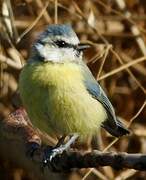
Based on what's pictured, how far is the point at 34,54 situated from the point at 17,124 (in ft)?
1.18

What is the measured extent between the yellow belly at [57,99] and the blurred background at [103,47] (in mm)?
789

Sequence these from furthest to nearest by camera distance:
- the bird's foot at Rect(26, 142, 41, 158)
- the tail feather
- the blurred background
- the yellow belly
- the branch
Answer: the blurred background
the tail feather
the yellow belly
the bird's foot at Rect(26, 142, 41, 158)
the branch

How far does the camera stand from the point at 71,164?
1947mm

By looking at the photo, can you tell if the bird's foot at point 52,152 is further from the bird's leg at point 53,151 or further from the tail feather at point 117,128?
the tail feather at point 117,128

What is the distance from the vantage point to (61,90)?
2.33m

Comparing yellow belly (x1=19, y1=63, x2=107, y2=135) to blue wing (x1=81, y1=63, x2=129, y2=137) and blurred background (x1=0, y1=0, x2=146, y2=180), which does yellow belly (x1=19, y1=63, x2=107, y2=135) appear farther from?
blurred background (x1=0, y1=0, x2=146, y2=180)

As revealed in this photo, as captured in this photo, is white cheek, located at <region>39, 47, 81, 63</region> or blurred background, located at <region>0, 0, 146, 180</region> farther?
blurred background, located at <region>0, 0, 146, 180</region>

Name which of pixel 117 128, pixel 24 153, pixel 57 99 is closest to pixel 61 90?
pixel 57 99

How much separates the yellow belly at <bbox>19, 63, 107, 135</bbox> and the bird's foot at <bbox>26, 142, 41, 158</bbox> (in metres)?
0.17

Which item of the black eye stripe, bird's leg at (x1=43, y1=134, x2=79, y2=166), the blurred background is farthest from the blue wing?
the blurred background

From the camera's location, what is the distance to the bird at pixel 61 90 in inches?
92.0

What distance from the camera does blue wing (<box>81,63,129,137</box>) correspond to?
2.50 metres

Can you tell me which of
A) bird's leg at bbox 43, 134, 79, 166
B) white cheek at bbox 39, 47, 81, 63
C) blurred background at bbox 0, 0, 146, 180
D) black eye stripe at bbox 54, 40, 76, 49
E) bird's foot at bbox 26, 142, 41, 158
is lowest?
blurred background at bbox 0, 0, 146, 180

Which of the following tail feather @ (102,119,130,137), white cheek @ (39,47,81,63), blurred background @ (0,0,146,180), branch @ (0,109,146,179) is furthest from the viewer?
blurred background @ (0,0,146,180)
